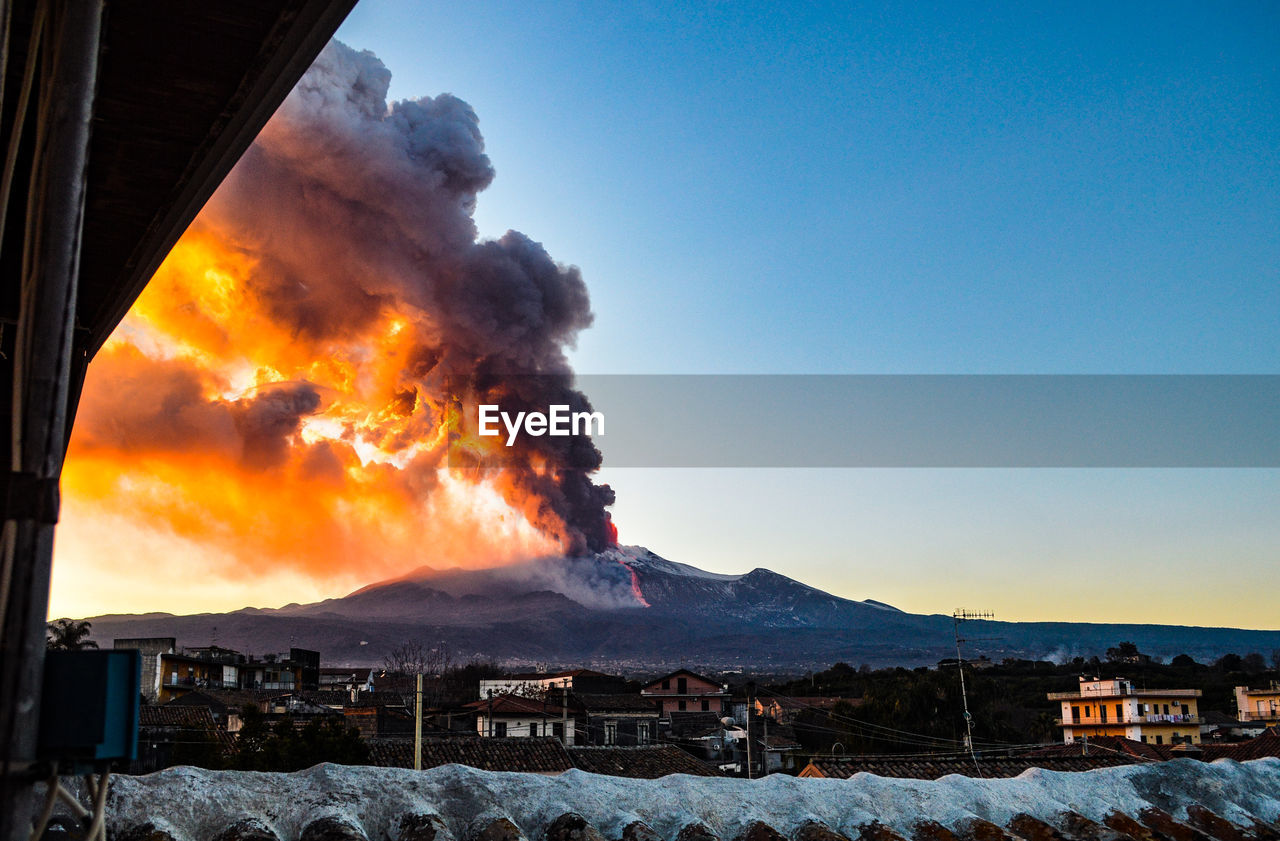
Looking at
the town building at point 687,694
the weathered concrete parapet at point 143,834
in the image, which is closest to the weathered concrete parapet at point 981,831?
the weathered concrete parapet at point 143,834

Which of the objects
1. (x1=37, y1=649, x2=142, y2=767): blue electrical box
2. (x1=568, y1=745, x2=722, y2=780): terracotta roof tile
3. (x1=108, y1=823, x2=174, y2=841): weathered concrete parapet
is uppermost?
(x1=37, y1=649, x2=142, y2=767): blue electrical box

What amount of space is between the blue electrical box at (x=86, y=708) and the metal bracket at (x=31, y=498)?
0.28m

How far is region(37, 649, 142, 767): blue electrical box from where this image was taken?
6.37 feet

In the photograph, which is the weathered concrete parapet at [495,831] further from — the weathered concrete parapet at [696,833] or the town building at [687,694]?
the town building at [687,694]

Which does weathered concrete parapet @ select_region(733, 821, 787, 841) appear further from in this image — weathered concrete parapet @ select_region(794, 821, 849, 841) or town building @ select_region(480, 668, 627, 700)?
town building @ select_region(480, 668, 627, 700)

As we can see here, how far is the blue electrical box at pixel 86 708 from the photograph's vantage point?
1.94 meters

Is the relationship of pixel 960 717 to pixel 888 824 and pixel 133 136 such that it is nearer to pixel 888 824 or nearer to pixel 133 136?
pixel 888 824

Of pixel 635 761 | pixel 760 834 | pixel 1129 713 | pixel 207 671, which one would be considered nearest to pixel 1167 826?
pixel 760 834

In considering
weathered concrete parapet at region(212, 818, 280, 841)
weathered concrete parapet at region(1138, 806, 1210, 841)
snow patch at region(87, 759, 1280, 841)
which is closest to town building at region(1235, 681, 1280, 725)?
snow patch at region(87, 759, 1280, 841)

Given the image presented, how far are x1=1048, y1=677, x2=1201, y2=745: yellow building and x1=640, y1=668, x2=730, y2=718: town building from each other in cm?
2063

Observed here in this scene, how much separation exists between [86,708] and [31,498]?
1.41 feet

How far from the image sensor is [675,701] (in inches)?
2509

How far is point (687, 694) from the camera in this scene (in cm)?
6431

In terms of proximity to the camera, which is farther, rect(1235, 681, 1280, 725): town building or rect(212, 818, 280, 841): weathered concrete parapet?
rect(1235, 681, 1280, 725): town building
